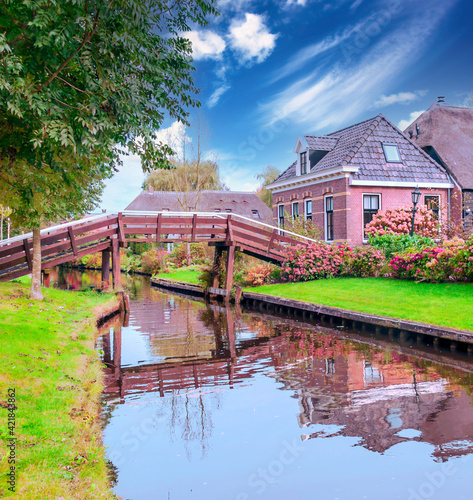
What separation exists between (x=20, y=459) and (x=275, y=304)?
13765mm

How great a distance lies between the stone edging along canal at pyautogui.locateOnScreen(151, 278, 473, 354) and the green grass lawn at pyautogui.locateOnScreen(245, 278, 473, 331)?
25 cm

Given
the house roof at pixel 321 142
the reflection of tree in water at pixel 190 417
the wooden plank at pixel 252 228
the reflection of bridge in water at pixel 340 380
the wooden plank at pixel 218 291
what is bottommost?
the reflection of tree in water at pixel 190 417

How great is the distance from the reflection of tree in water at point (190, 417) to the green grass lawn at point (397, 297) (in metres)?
5.85

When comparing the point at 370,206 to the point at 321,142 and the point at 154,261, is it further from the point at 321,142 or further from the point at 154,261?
the point at 154,261

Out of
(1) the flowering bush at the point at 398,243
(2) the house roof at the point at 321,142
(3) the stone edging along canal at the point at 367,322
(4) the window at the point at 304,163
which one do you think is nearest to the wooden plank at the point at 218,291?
(3) the stone edging along canal at the point at 367,322

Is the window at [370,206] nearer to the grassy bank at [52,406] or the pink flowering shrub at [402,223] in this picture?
the pink flowering shrub at [402,223]

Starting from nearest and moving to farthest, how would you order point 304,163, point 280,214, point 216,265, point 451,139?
1. point 216,265
2. point 304,163
3. point 451,139
4. point 280,214

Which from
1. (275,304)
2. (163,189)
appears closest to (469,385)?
(275,304)

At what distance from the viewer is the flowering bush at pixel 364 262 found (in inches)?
699

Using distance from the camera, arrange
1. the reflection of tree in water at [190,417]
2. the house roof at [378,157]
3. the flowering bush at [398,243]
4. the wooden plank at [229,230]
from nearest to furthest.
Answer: the reflection of tree in water at [190,417] < the flowering bush at [398,243] < the wooden plank at [229,230] < the house roof at [378,157]

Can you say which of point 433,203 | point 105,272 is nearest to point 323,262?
point 433,203

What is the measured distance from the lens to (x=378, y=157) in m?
24.2

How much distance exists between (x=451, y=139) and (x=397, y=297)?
17.3m

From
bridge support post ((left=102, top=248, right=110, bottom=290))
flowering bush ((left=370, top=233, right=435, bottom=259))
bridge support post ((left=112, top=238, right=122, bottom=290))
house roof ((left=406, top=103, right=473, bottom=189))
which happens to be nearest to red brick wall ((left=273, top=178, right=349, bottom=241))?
flowering bush ((left=370, top=233, right=435, bottom=259))
